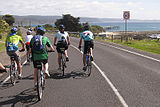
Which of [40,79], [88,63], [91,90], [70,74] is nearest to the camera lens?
[40,79]

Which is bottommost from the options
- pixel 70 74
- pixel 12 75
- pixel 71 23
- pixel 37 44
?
pixel 70 74

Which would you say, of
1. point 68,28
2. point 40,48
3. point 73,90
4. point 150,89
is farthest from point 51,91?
point 68,28

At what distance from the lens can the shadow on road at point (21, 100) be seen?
560cm

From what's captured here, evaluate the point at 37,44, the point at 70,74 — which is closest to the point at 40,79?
the point at 37,44

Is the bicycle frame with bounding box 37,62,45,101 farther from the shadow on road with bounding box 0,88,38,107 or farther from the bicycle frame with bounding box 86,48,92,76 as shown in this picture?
the bicycle frame with bounding box 86,48,92,76

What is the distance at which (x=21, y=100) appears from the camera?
5.87m

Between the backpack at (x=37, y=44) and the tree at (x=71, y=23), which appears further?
the tree at (x=71, y=23)

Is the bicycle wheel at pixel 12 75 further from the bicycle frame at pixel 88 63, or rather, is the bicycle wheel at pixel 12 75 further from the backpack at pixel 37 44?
the bicycle frame at pixel 88 63

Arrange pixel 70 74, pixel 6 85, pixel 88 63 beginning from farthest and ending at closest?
1. pixel 70 74
2. pixel 88 63
3. pixel 6 85

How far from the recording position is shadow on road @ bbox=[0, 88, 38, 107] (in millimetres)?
5603

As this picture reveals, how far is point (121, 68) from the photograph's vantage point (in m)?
10.5

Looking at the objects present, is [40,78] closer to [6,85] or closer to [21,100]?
[21,100]

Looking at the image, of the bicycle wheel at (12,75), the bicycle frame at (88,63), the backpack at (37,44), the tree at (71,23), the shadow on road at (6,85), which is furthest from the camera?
the tree at (71,23)

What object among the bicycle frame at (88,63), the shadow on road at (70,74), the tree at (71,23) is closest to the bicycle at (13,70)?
the shadow on road at (70,74)
